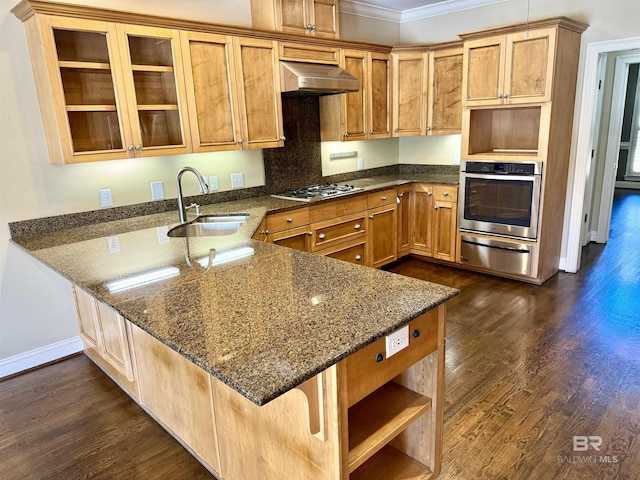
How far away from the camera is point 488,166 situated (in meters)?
3.98

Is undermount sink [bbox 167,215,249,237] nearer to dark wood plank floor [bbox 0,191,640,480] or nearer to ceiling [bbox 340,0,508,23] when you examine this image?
dark wood plank floor [bbox 0,191,640,480]

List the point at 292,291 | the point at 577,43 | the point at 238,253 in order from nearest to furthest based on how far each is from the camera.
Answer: the point at 292,291 → the point at 238,253 → the point at 577,43

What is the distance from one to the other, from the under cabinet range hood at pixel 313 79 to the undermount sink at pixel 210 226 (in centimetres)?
112

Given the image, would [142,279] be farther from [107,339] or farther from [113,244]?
Answer: [107,339]

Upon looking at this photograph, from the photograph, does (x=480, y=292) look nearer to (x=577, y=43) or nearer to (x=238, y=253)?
(x=577, y=43)

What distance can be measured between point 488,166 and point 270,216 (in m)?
2.07

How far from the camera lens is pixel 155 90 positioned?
286cm

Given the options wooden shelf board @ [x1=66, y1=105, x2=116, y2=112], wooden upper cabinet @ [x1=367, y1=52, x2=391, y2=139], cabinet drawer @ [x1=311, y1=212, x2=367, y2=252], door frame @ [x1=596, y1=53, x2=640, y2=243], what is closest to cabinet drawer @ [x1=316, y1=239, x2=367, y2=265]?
cabinet drawer @ [x1=311, y1=212, x2=367, y2=252]

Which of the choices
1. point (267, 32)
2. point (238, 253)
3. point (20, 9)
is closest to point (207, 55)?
point (267, 32)

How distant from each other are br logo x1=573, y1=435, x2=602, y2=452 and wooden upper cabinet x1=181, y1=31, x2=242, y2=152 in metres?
2.72

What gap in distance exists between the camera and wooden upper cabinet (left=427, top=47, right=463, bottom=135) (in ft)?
14.1

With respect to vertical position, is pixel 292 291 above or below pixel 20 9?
below

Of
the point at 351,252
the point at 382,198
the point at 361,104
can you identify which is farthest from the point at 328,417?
the point at 361,104

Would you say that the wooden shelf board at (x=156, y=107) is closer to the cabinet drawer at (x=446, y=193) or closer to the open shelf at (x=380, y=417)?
the open shelf at (x=380, y=417)
